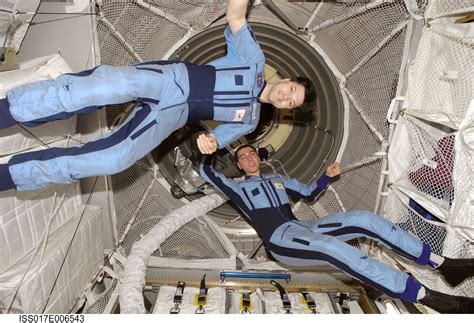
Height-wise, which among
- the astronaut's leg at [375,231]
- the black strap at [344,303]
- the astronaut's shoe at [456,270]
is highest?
the astronaut's leg at [375,231]

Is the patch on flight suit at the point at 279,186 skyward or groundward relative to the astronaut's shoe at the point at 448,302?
skyward

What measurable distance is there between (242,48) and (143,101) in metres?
0.66

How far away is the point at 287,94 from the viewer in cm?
241

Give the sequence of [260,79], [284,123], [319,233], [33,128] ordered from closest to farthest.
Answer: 1. [33,128]
2. [260,79]
3. [319,233]
4. [284,123]

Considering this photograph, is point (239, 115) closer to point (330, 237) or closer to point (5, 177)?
point (330, 237)

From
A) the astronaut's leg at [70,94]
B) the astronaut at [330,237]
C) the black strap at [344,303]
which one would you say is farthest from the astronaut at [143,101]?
the black strap at [344,303]

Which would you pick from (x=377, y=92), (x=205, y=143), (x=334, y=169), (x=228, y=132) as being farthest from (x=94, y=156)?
(x=377, y=92)

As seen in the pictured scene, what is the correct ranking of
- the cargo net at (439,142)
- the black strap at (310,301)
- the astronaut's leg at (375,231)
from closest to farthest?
1. the cargo net at (439,142)
2. the astronaut's leg at (375,231)
3. the black strap at (310,301)

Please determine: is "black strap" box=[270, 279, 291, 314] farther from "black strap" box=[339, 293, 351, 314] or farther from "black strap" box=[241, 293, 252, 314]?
"black strap" box=[339, 293, 351, 314]

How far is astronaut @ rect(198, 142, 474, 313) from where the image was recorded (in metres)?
2.48

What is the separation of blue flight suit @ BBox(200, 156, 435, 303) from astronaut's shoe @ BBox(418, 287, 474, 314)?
0.09 meters

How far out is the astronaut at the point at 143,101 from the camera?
204cm

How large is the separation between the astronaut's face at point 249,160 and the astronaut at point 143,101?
62 cm

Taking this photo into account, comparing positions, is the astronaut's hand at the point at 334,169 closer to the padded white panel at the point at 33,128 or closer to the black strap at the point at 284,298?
the black strap at the point at 284,298
